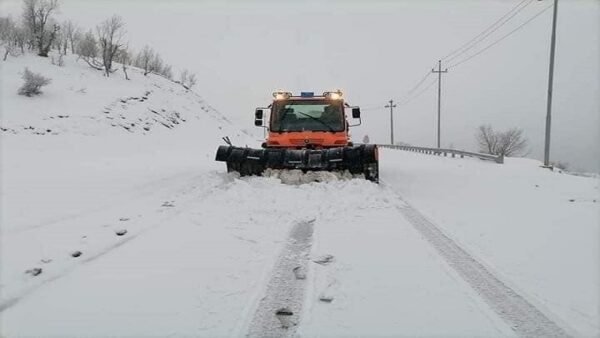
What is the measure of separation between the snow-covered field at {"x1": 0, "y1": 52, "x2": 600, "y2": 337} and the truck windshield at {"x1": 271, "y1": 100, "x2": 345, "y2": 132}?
2.07 metres

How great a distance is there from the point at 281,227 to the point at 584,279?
12.5 feet

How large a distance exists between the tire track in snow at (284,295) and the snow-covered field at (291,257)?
2cm

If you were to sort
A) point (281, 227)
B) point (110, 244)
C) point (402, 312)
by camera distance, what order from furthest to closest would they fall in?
point (281, 227)
point (110, 244)
point (402, 312)

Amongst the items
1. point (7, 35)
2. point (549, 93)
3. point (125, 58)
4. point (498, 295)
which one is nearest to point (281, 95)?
point (498, 295)

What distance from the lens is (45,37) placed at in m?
37.0

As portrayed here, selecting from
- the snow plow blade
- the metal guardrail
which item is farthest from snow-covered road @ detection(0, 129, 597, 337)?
the metal guardrail

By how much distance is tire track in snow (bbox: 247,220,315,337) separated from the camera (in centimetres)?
360

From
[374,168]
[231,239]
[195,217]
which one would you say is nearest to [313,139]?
[374,168]

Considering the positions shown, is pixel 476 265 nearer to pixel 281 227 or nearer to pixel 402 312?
pixel 402 312

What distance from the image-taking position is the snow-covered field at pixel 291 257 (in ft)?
12.3

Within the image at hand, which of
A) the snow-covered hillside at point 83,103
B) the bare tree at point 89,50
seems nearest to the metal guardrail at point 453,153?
the snow-covered hillside at point 83,103

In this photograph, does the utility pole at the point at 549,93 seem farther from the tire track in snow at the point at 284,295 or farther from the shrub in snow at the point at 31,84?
the shrub in snow at the point at 31,84

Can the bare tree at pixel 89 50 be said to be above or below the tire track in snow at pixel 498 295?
above

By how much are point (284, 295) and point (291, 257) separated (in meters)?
1.17
